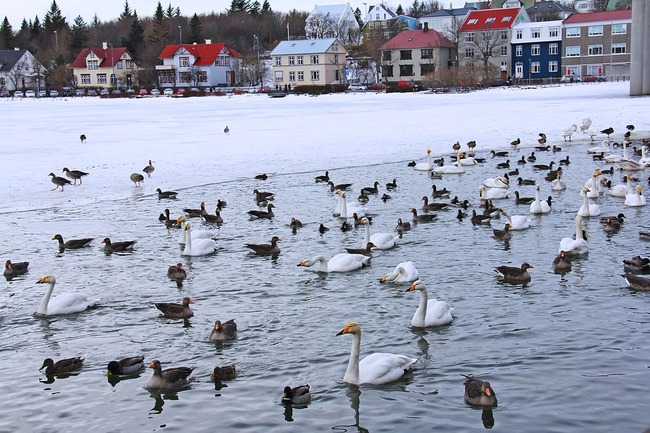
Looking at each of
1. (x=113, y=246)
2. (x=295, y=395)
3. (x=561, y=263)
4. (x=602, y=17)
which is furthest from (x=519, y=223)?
(x=602, y=17)

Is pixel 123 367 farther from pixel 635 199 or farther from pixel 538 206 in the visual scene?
pixel 635 199

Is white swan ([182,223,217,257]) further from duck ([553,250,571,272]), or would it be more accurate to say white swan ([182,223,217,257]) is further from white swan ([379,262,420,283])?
duck ([553,250,571,272])

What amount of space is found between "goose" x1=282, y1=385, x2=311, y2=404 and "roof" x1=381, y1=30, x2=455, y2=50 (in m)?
100.0

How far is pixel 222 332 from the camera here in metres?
10.5

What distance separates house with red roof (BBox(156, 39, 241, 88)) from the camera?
394 feet

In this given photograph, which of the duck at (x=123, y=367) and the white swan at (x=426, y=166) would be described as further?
the white swan at (x=426, y=166)

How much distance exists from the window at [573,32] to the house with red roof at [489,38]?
7.42m

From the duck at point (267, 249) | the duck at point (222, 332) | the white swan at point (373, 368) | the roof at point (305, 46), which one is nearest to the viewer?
the white swan at point (373, 368)

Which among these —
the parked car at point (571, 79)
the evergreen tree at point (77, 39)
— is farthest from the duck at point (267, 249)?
the evergreen tree at point (77, 39)

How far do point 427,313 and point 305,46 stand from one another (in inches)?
4127

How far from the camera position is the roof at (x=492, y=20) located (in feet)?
344

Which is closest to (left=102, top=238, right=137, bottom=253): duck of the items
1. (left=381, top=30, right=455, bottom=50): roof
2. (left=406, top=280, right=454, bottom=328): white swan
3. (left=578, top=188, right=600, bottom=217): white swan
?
(left=406, top=280, right=454, bottom=328): white swan

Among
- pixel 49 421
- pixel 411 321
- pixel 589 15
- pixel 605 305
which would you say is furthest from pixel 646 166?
pixel 589 15

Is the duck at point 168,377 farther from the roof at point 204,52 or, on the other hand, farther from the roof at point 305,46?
the roof at point 204,52
